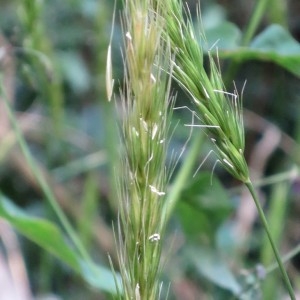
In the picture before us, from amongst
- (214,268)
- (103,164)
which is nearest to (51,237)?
(214,268)

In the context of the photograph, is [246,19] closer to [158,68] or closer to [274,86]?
[274,86]

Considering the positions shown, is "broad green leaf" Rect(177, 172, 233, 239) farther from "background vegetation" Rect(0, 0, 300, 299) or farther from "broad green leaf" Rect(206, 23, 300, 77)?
"broad green leaf" Rect(206, 23, 300, 77)

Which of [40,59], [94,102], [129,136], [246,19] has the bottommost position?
[94,102]

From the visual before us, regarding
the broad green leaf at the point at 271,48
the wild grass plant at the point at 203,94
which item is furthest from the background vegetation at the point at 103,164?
the wild grass plant at the point at 203,94

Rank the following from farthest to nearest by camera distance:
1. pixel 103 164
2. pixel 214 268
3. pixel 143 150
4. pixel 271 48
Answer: pixel 103 164 → pixel 214 268 → pixel 271 48 → pixel 143 150

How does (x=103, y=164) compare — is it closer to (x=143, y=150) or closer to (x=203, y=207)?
(x=203, y=207)

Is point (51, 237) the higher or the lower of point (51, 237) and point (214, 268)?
the higher

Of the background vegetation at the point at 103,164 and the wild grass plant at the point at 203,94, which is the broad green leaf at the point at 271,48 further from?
the wild grass plant at the point at 203,94

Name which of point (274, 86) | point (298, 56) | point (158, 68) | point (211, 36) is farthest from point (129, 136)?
point (274, 86)
